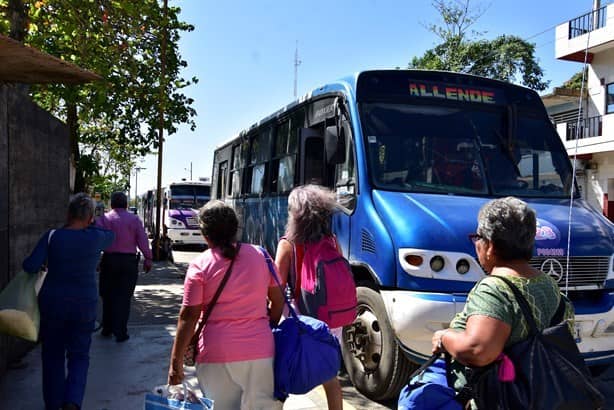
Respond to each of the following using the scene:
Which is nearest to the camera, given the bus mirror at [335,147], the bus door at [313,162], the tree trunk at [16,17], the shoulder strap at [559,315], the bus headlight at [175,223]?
the shoulder strap at [559,315]

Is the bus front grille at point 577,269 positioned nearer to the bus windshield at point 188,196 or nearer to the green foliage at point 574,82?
the bus windshield at point 188,196

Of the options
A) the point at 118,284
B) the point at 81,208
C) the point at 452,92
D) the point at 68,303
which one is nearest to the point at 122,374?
the point at 118,284

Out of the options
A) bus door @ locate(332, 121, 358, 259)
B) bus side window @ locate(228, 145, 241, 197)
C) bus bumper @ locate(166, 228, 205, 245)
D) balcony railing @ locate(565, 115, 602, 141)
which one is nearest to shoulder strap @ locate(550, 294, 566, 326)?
bus door @ locate(332, 121, 358, 259)

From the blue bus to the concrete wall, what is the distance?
2.74 metres

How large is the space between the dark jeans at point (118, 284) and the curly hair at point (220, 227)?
388cm

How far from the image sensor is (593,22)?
19203 mm

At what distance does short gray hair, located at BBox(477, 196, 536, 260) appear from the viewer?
7.71 ft

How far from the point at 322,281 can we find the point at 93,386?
2755 millimetres

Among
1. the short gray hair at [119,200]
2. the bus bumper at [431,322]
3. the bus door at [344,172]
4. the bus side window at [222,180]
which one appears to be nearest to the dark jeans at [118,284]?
the short gray hair at [119,200]

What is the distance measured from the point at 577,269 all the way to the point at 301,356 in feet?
9.00

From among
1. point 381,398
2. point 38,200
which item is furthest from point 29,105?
point 381,398

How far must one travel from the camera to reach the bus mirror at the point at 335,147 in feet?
18.2

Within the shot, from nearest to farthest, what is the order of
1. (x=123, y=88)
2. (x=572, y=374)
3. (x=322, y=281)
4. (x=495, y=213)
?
(x=572, y=374) → (x=495, y=213) → (x=322, y=281) → (x=123, y=88)

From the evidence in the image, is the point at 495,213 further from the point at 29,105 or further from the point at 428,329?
the point at 29,105
